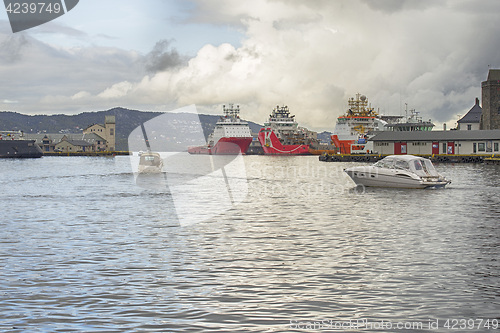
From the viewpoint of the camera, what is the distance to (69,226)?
2327 cm

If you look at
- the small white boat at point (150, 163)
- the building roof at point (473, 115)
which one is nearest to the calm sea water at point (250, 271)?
the small white boat at point (150, 163)

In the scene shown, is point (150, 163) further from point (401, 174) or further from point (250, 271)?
point (250, 271)

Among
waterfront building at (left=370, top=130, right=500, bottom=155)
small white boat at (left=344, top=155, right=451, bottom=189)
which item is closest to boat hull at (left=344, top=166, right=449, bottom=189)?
small white boat at (left=344, top=155, right=451, bottom=189)

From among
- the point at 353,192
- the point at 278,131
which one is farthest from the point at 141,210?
the point at 278,131

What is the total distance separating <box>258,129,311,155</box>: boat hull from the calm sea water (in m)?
163

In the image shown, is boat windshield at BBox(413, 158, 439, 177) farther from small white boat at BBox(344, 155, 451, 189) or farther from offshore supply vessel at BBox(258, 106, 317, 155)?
offshore supply vessel at BBox(258, 106, 317, 155)

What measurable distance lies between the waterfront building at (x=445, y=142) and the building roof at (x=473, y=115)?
3269cm

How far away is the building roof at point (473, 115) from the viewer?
133 meters

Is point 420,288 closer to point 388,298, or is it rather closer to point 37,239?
point 388,298

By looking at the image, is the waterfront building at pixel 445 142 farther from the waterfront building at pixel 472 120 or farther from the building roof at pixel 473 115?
the building roof at pixel 473 115

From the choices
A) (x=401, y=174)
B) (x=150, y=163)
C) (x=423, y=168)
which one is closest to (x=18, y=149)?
(x=150, y=163)

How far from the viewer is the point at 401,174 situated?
41875 millimetres

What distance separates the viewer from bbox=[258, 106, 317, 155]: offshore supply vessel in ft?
629

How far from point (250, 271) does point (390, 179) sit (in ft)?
100
